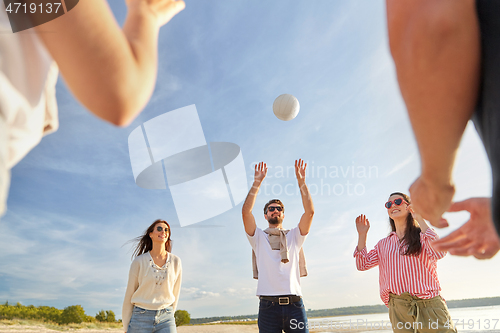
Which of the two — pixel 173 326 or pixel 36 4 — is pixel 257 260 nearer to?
pixel 173 326

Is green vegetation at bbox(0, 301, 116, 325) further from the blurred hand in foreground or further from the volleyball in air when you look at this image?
the blurred hand in foreground

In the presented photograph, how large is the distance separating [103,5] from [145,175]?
16.5m

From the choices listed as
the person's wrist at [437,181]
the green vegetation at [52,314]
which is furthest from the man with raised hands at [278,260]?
the green vegetation at [52,314]

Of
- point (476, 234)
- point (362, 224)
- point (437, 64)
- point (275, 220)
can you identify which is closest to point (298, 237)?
point (275, 220)

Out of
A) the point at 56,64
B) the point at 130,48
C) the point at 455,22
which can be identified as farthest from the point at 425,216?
the point at 56,64

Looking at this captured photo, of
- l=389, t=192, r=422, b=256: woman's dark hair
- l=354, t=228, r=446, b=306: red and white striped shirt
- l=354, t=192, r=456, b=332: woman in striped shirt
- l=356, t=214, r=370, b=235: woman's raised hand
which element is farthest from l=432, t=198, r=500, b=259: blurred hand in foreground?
l=356, t=214, r=370, b=235: woman's raised hand

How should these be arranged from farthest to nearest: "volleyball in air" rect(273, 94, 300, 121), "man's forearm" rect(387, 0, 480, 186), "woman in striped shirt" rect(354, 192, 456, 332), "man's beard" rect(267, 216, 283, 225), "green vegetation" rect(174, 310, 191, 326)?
"green vegetation" rect(174, 310, 191, 326)
"volleyball in air" rect(273, 94, 300, 121)
"man's beard" rect(267, 216, 283, 225)
"woman in striped shirt" rect(354, 192, 456, 332)
"man's forearm" rect(387, 0, 480, 186)

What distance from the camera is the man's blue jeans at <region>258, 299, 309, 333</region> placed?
5.55 metres

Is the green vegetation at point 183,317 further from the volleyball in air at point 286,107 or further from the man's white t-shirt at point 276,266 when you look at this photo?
the man's white t-shirt at point 276,266

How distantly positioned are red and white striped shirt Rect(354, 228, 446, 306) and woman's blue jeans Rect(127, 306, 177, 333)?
12.4ft

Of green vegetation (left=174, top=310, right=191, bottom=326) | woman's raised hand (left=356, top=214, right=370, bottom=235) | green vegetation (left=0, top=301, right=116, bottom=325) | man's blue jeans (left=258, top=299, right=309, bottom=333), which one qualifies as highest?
woman's raised hand (left=356, top=214, right=370, bottom=235)

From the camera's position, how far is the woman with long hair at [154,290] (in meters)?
5.60

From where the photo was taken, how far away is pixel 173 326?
226 inches

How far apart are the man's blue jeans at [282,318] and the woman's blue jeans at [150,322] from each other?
1633mm
